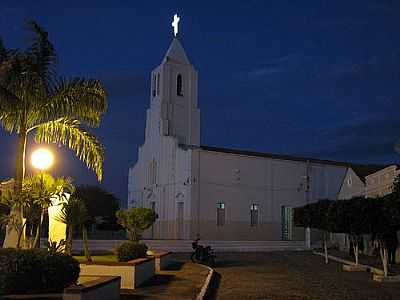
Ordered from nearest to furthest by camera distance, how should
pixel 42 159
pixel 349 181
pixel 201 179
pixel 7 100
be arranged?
1. pixel 7 100
2. pixel 42 159
3. pixel 349 181
4. pixel 201 179

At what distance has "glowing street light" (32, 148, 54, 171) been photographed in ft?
46.2

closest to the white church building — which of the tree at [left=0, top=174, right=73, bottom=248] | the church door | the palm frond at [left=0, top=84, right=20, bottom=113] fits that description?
the church door

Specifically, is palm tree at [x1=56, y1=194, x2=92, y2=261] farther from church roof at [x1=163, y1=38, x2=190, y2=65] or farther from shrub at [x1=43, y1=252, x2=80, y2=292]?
church roof at [x1=163, y1=38, x2=190, y2=65]

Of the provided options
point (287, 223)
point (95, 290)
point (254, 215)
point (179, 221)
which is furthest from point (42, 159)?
point (287, 223)

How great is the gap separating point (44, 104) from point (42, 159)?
1564 mm

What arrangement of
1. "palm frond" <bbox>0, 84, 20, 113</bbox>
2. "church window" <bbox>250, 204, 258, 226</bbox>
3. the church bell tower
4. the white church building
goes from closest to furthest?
"palm frond" <bbox>0, 84, 20, 113</bbox>, the white church building, "church window" <bbox>250, 204, 258, 226</bbox>, the church bell tower

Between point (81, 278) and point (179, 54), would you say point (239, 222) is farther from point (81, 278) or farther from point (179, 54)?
point (81, 278)

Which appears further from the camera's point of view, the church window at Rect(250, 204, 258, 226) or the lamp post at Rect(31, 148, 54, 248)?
the church window at Rect(250, 204, 258, 226)

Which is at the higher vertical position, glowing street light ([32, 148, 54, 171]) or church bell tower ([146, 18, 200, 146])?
church bell tower ([146, 18, 200, 146])

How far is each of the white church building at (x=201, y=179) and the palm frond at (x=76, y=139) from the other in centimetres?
2589

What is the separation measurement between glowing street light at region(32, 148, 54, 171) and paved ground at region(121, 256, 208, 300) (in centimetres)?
397

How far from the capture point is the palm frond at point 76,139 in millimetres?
15320

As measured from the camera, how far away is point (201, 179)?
42188 mm

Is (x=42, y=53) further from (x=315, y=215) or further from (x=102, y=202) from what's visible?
(x=102, y=202)
